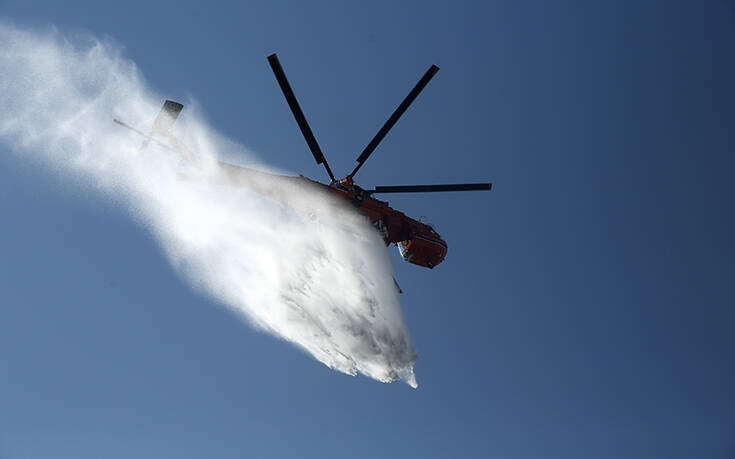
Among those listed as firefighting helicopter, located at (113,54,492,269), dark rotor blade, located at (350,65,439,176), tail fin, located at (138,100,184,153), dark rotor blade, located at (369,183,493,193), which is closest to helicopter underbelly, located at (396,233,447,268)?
firefighting helicopter, located at (113,54,492,269)

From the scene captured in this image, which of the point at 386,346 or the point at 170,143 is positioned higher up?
the point at 170,143

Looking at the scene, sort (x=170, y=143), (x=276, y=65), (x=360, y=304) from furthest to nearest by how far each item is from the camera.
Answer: (x=360, y=304) → (x=170, y=143) → (x=276, y=65)

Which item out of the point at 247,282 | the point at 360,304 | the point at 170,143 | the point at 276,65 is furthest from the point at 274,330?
the point at 276,65

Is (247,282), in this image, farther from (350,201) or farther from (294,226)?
(350,201)

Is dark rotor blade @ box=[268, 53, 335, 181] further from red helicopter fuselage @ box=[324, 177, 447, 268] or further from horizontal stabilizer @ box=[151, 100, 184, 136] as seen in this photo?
horizontal stabilizer @ box=[151, 100, 184, 136]

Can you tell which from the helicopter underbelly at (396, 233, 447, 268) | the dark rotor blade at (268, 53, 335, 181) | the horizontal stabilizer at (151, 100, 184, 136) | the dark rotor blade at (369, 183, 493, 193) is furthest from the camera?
the helicopter underbelly at (396, 233, 447, 268)

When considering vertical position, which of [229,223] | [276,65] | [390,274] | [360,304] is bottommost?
[360,304]

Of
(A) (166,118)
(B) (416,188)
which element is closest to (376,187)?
(B) (416,188)

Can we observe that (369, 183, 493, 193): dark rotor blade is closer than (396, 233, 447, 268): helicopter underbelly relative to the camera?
Yes

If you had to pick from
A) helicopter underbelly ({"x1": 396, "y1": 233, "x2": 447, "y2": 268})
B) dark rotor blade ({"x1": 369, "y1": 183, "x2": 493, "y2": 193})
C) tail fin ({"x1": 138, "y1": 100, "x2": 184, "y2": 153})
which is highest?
→ dark rotor blade ({"x1": 369, "y1": 183, "x2": 493, "y2": 193})
